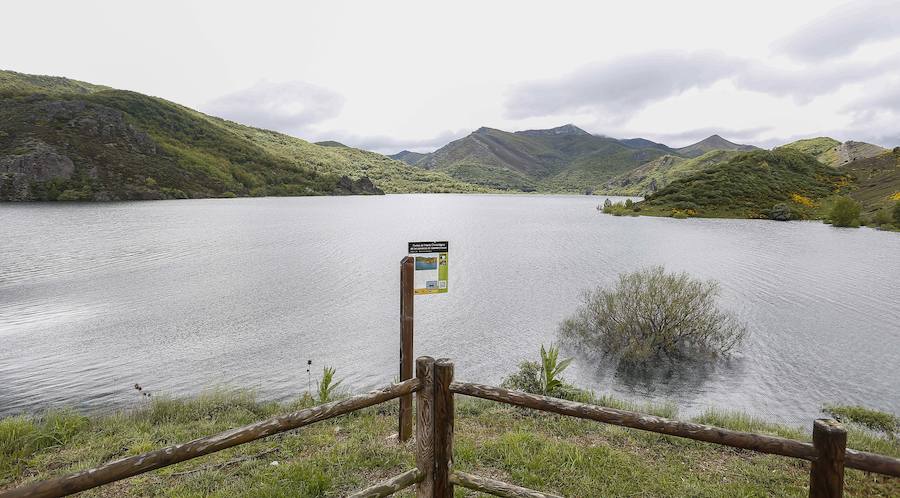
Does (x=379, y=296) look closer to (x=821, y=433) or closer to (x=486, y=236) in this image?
(x=821, y=433)

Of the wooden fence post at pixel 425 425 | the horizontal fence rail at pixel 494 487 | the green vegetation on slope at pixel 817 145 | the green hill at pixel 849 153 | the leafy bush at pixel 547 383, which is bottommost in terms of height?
the leafy bush at pixel 547 383

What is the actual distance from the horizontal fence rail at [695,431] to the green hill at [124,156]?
12677 centimetres

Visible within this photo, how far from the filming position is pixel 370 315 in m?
21.5

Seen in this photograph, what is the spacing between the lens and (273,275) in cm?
2988

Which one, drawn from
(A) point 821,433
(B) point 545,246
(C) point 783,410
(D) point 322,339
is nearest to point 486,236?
(B) point 545,246

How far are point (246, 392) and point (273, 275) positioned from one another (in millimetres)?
18715

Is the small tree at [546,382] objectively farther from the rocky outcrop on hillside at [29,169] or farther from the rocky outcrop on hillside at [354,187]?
the rocky outcrop on hillside at [354,187]

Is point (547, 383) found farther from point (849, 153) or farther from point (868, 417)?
point (849, 153)

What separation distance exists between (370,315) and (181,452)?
1797cm

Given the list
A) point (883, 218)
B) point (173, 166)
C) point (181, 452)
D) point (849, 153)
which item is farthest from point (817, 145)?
point (173, 166)

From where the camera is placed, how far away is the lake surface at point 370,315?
45.3 feet

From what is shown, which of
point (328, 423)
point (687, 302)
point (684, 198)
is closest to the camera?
point (328, 423)

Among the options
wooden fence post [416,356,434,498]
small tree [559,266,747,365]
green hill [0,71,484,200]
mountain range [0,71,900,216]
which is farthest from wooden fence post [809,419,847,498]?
green hill [0,71,484,200]

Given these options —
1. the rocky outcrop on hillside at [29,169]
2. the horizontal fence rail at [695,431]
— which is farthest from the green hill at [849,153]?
the rocky outcrop on hillside at [29,169]
